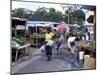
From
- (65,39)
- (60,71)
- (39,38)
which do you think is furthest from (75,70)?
(39,38)

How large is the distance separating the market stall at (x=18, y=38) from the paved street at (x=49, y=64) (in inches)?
5.5

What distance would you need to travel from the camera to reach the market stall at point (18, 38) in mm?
2373

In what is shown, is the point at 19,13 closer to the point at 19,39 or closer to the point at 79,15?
the point at 19,39

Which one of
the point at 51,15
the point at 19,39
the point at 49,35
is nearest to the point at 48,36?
the point at 49,35

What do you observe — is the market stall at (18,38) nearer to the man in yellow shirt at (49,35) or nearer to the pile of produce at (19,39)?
the pile of produce at (19,39)

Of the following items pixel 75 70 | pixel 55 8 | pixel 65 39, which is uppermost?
pixel 55 8

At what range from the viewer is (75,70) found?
2.67 metres

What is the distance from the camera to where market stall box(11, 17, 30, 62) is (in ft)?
7.79

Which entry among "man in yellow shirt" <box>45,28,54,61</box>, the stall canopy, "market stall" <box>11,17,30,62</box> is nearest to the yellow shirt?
"man in yellow shirt" <box>45,28,54,61</box>

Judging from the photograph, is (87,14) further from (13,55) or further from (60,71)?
(13,55)

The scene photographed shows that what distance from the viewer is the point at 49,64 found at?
2541mm

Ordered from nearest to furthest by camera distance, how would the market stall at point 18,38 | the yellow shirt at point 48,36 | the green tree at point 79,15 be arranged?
the market stall at point 18,38
the yellow shirt at point 48,36
the green tree at point 79,15

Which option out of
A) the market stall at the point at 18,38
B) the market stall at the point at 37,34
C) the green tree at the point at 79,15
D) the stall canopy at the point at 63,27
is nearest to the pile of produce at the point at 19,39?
the market stall at the point at 18,38

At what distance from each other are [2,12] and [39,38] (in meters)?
0.57
